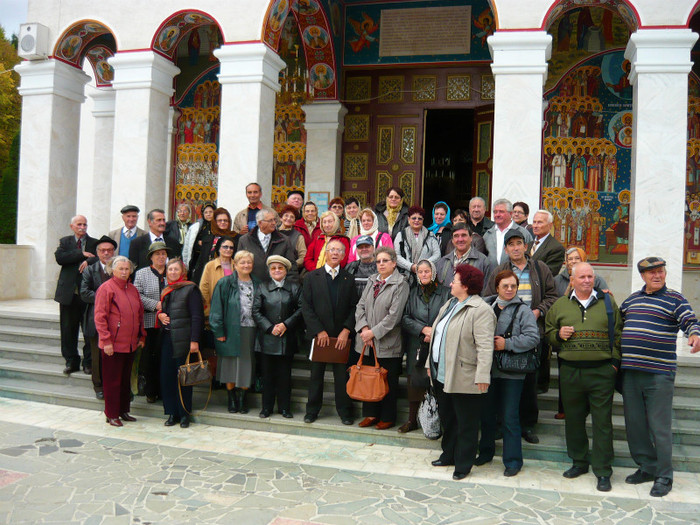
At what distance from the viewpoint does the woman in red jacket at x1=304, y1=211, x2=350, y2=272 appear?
649 cm

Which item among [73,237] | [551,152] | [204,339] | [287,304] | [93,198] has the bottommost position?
[204,339]

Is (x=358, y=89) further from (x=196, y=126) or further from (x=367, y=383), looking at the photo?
(x=367, y=383)

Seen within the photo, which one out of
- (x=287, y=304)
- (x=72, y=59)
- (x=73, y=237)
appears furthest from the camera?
(x=72, y=59)

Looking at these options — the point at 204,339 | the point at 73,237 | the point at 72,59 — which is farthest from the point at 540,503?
the point at 72,59

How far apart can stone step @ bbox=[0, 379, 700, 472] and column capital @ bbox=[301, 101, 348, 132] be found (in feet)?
22.6

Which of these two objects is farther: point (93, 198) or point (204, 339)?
point (93, 198)

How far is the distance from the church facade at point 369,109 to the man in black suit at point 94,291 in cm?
272

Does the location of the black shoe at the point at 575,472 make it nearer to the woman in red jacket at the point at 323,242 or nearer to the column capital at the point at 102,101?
the woman in red jacket at the point at 323,242

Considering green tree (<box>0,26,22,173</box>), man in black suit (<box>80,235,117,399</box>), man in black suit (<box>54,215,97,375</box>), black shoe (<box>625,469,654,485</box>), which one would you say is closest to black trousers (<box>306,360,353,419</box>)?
man in black suit (<box>80,235,117,399</box>)

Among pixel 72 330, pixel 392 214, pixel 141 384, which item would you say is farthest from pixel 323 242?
pixel 72 330

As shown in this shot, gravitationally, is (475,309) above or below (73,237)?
below

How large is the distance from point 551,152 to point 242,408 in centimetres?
775

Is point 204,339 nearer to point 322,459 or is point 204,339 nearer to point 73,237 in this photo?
point 322,459

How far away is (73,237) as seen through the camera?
7.57 metres
